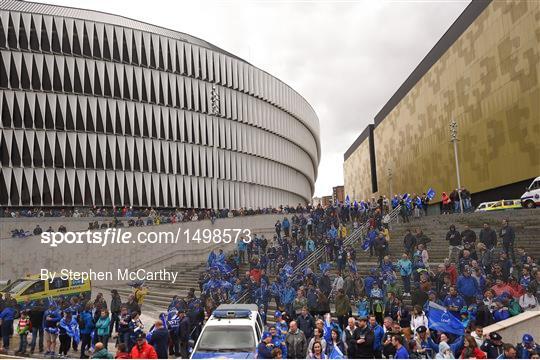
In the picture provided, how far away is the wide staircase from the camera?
22.4 m

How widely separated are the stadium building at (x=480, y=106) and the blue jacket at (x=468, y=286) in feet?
90.2

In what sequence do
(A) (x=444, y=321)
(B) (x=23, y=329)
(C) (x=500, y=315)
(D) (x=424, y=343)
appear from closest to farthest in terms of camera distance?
(D) (x=424, y=343) → (A) (x=444, y=321) → (C) (x=500, y=315) → (B) (x=23, y=329)

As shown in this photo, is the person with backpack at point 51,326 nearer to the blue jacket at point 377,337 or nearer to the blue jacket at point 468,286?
the blue jacket at point 377,337

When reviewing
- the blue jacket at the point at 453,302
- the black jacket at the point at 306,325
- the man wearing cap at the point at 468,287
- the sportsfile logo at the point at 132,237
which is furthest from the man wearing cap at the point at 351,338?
the sportsfile logo at the point at 132,237

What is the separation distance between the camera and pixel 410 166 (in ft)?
230

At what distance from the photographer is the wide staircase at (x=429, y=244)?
22.4 m

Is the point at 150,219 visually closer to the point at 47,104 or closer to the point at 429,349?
the point at 47,104

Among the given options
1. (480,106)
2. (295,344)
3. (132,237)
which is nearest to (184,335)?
(295,344)

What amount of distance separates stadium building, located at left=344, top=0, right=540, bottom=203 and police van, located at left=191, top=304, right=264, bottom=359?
34.0 metres

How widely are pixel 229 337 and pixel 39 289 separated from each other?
14.5m

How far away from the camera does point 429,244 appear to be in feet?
79.0

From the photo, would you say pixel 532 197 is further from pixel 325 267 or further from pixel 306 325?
pixel 306 325

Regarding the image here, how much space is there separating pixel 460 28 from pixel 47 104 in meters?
42.0

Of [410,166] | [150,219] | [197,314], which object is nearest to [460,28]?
[410,166]
